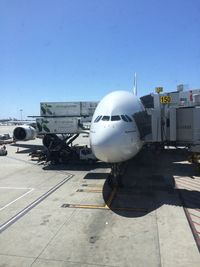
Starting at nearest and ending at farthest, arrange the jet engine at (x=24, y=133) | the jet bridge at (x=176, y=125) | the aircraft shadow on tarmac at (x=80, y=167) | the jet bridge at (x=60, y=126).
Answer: the jet bridge at (x=176, y=125) < the aircraft shadow on tarmac at (x=80, y=167) < the jet bridge at (x=60, y=126) < the jet engine at (x=24, y=133)

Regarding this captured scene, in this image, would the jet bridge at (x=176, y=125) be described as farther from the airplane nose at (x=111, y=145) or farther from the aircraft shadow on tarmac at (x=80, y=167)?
the aircraft shadow on tarmac at (x=80, y=167)

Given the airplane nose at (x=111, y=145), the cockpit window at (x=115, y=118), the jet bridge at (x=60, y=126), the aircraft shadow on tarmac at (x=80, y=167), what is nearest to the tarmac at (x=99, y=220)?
the aircraft shadow on tarmac at (x=80, y=167)

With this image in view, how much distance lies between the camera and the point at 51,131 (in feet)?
98.4

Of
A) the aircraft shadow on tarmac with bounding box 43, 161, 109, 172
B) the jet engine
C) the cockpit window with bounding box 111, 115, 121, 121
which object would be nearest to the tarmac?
the aircraft shadow on tarmac with bounding box 43, 161, 109, 172

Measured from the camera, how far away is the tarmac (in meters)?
9.57

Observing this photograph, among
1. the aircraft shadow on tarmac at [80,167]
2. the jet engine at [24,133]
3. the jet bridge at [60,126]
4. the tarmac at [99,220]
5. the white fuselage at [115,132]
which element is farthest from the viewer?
the jet engine at [24,133]

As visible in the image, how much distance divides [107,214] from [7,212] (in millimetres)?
4805

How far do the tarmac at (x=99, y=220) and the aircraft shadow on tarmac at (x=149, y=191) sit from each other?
0.15ft

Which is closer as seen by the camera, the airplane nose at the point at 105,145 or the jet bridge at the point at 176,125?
the airplane nose at the point at 105,145

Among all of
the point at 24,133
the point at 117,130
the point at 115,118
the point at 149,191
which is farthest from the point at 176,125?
the point at 24,133

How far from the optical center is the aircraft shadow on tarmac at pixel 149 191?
48.4 ft

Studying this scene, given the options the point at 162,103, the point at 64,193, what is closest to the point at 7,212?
the point at 64,193

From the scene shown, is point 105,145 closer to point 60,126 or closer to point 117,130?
point 117,130

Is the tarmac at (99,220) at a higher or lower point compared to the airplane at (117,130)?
lower
